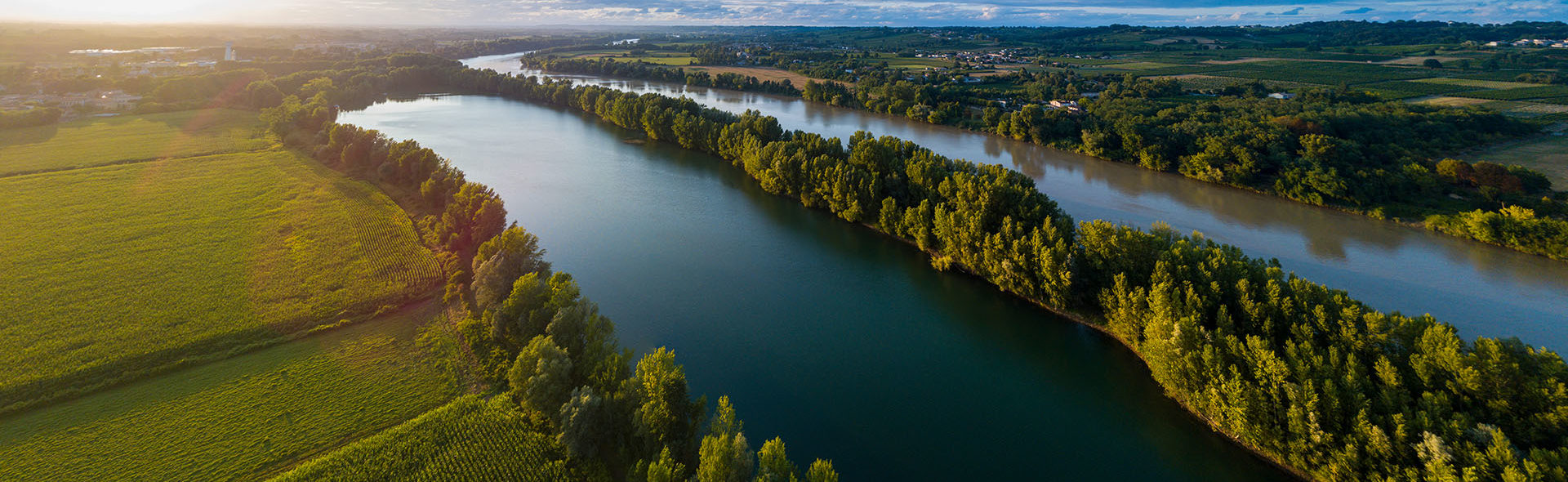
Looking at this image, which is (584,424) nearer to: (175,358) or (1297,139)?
(175,358)

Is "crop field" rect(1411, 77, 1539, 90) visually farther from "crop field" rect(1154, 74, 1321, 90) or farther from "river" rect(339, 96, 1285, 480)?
"river" rect(339, 96, 1285, 480)

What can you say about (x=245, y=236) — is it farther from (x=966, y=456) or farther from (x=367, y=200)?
(x=966, y=456)

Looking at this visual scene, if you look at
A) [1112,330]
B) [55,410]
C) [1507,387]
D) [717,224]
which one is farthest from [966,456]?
[55,410]

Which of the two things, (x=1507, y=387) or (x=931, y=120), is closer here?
(x=1507, y=387)

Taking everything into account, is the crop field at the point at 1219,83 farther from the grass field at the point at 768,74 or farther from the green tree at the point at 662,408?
the green tree at the point at 662,408

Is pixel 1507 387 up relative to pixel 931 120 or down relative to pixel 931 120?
down

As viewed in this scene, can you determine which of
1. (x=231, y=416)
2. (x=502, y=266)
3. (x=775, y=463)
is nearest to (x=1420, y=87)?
(x=775, y=463)

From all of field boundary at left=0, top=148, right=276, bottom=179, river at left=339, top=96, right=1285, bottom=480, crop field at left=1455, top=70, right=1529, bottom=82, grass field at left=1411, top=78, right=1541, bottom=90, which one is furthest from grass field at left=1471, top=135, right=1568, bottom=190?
field boundary at left=0, top=148, right=276, bottom=179
